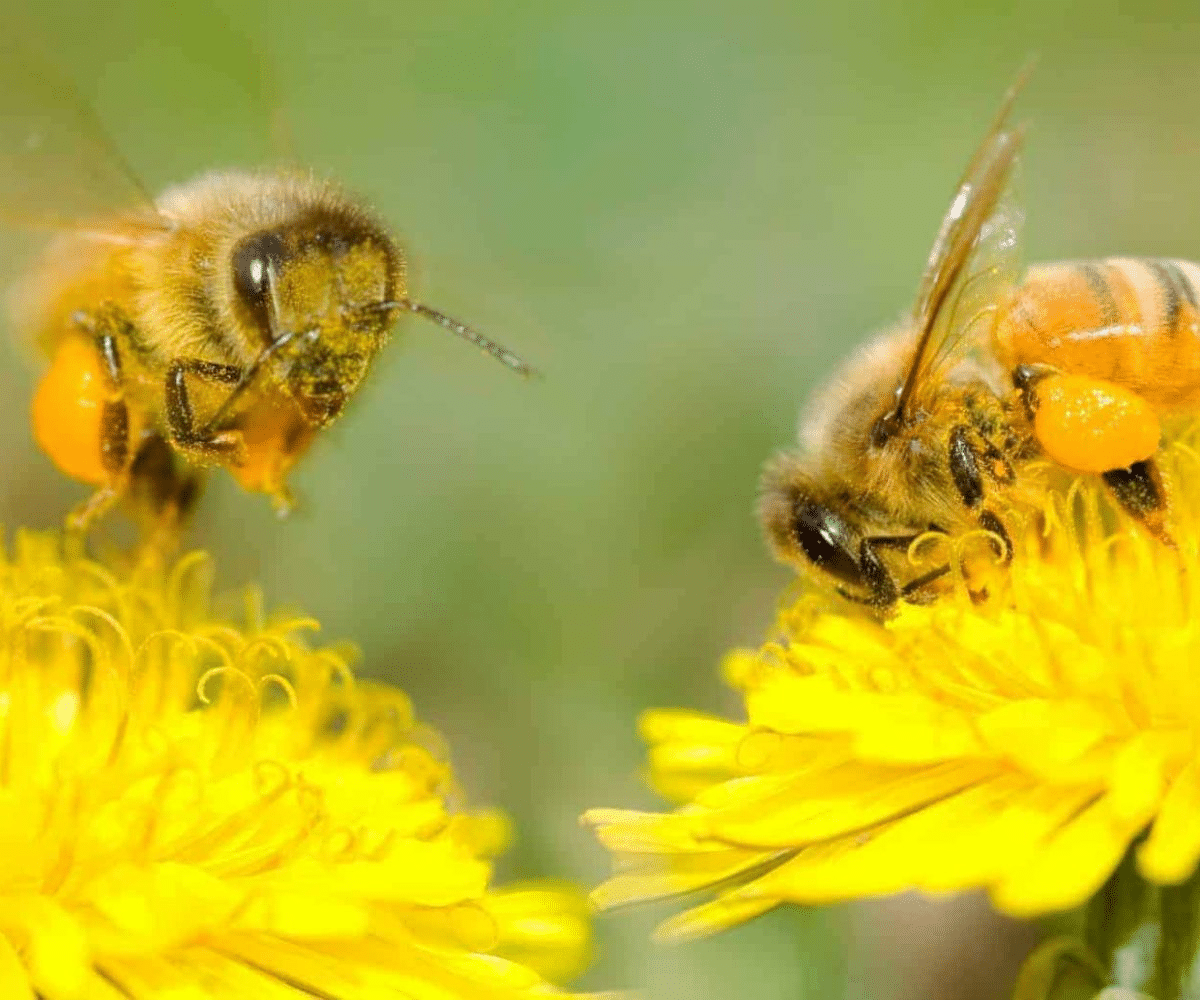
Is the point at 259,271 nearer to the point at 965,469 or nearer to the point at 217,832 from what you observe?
the point at 217,832

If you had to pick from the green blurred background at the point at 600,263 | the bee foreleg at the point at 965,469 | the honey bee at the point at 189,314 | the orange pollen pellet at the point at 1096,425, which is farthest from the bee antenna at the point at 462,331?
the green blurred background at the point at 600,263

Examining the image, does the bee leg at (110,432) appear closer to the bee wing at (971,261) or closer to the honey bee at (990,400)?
the honey bee at (990,400)

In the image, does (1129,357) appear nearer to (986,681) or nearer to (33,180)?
(986,681)

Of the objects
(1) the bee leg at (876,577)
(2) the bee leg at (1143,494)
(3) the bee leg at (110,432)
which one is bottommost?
(1) the bee leg at (876,577)

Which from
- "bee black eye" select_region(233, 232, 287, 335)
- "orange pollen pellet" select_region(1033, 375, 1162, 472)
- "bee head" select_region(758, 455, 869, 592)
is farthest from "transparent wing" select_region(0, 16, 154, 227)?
"orange pollen pellet" select_region(1033, 375, 1162, 472)

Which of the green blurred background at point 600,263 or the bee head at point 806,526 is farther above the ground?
the green blurred background at point 600,263

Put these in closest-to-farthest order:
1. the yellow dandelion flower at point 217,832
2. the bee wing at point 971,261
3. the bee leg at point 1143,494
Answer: the yellow dandelion flower at point 217,832 → the bee wing at point 971,261 → the bee leg at point 1143,494
